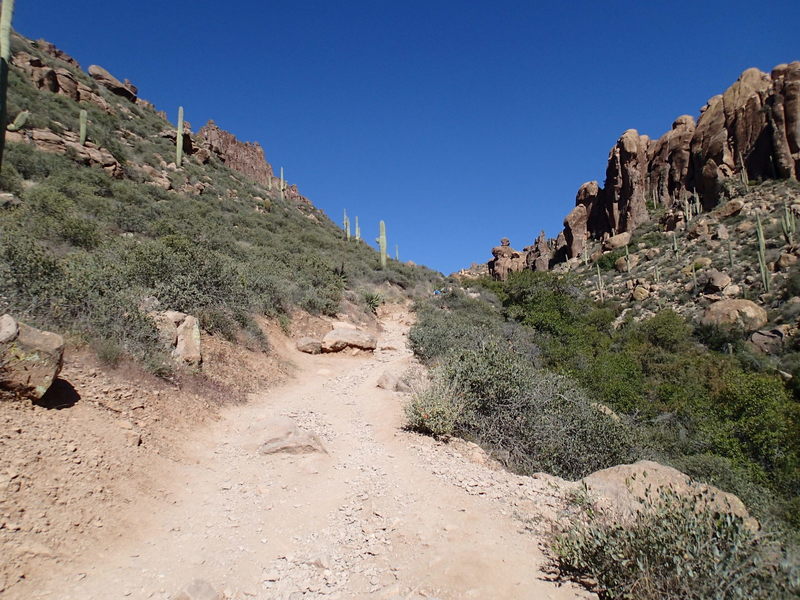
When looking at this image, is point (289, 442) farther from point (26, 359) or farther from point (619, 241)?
point (619, 241)

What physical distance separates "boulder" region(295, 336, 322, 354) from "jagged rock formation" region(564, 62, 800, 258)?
148 ft

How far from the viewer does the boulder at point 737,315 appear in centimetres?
2145

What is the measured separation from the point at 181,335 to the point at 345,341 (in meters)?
5.37

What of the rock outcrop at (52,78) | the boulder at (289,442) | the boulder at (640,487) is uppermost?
the rock outcrop at (52,78)

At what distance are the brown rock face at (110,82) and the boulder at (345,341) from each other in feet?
111

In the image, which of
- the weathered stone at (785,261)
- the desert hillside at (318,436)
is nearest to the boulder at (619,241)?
the weathered stone at (785,261)

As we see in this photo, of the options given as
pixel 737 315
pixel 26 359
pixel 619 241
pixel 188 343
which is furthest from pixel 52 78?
pixel 619 241

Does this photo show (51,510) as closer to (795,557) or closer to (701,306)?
(795,557)

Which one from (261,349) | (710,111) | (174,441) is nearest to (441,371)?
(174,441)

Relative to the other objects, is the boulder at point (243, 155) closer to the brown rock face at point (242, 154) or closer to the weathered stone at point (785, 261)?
the brown rock face at point (242, 154)

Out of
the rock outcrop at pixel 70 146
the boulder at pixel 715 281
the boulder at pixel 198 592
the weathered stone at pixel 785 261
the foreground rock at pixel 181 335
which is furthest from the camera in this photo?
the boulder at pixel 715 281

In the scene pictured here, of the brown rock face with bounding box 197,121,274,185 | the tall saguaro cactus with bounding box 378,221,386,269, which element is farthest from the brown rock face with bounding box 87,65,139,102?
the tall saguaro cactus with bounding box 378,221,386,269

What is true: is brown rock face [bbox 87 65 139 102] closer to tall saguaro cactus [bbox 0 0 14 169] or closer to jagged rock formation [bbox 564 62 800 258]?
tall saguaro cactus [bbox 0 0 14 169]

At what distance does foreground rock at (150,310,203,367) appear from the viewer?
23.4ft
